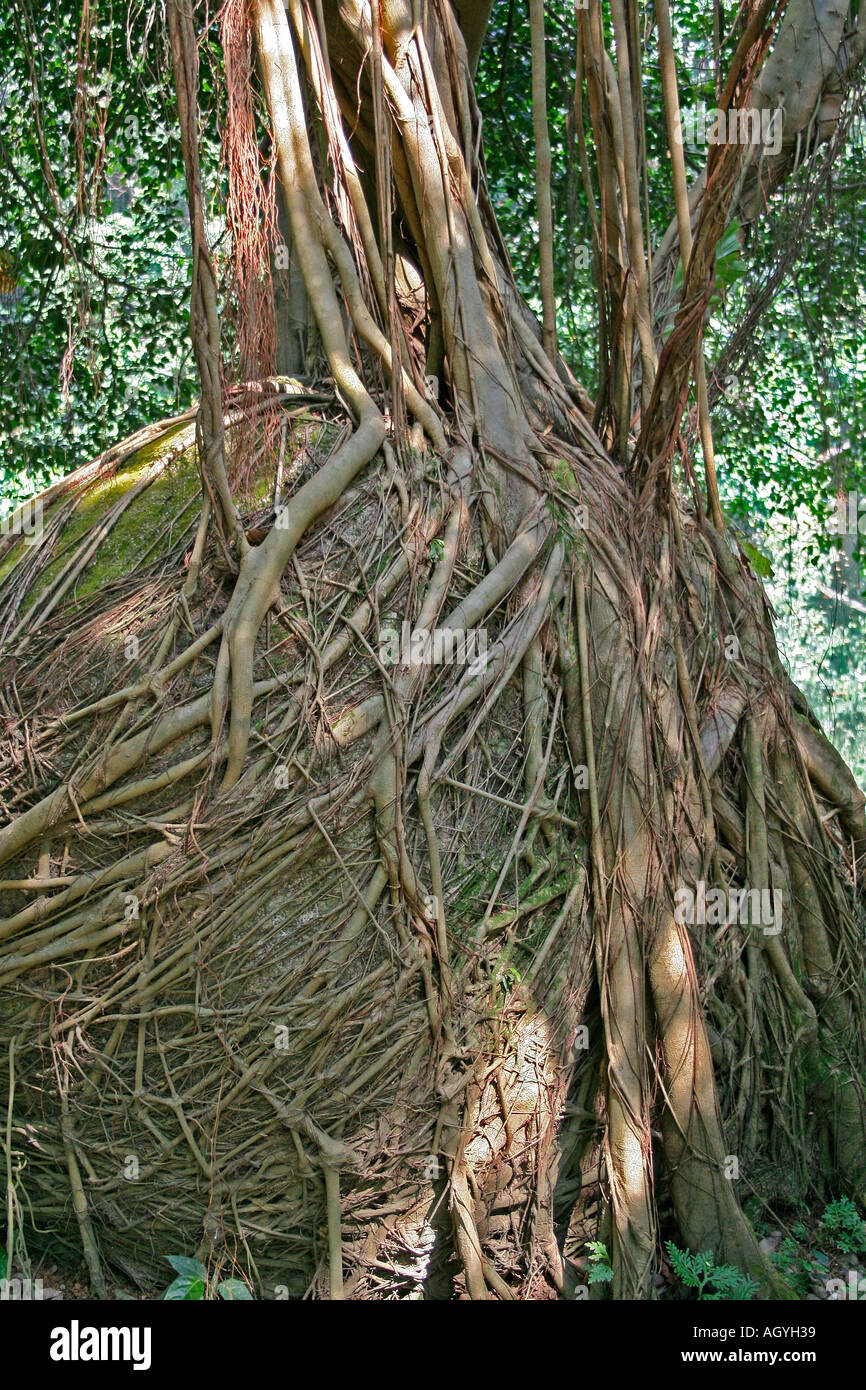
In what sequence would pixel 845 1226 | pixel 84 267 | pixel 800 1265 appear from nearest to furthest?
pixel 800 1265, pixel 845 1226, pixel 84 267

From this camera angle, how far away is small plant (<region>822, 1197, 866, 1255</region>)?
315cm

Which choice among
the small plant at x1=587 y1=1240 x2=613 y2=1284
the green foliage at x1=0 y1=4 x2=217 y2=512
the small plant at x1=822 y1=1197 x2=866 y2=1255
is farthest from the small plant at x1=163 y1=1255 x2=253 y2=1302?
the green foliage at x1=0 y1=4 x2=217 y2=512

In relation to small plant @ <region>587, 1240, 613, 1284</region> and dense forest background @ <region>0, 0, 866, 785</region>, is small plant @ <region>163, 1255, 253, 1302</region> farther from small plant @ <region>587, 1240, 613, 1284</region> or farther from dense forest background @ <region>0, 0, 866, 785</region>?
dense forest background @ <region>0, 0, 866, 785</region>

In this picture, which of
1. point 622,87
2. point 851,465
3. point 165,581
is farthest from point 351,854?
point 851,465

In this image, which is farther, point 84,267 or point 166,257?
point 166,257

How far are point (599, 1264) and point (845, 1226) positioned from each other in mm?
925

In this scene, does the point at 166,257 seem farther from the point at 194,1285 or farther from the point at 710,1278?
the point at 710,1278

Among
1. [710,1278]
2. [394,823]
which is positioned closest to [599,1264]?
[710,1278]

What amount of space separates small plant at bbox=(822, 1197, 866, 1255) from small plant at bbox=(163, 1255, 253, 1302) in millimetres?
1699

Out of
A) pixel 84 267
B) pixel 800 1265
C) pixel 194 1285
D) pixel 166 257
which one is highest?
pixel 166 257

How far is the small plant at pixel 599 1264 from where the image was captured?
8.79ft

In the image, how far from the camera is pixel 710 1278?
2.76 metres

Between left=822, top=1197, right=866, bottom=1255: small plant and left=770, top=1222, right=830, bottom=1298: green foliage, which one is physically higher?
left=822, top=1197, right=866, bottom=1255: small plant

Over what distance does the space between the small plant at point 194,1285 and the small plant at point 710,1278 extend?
106cm
